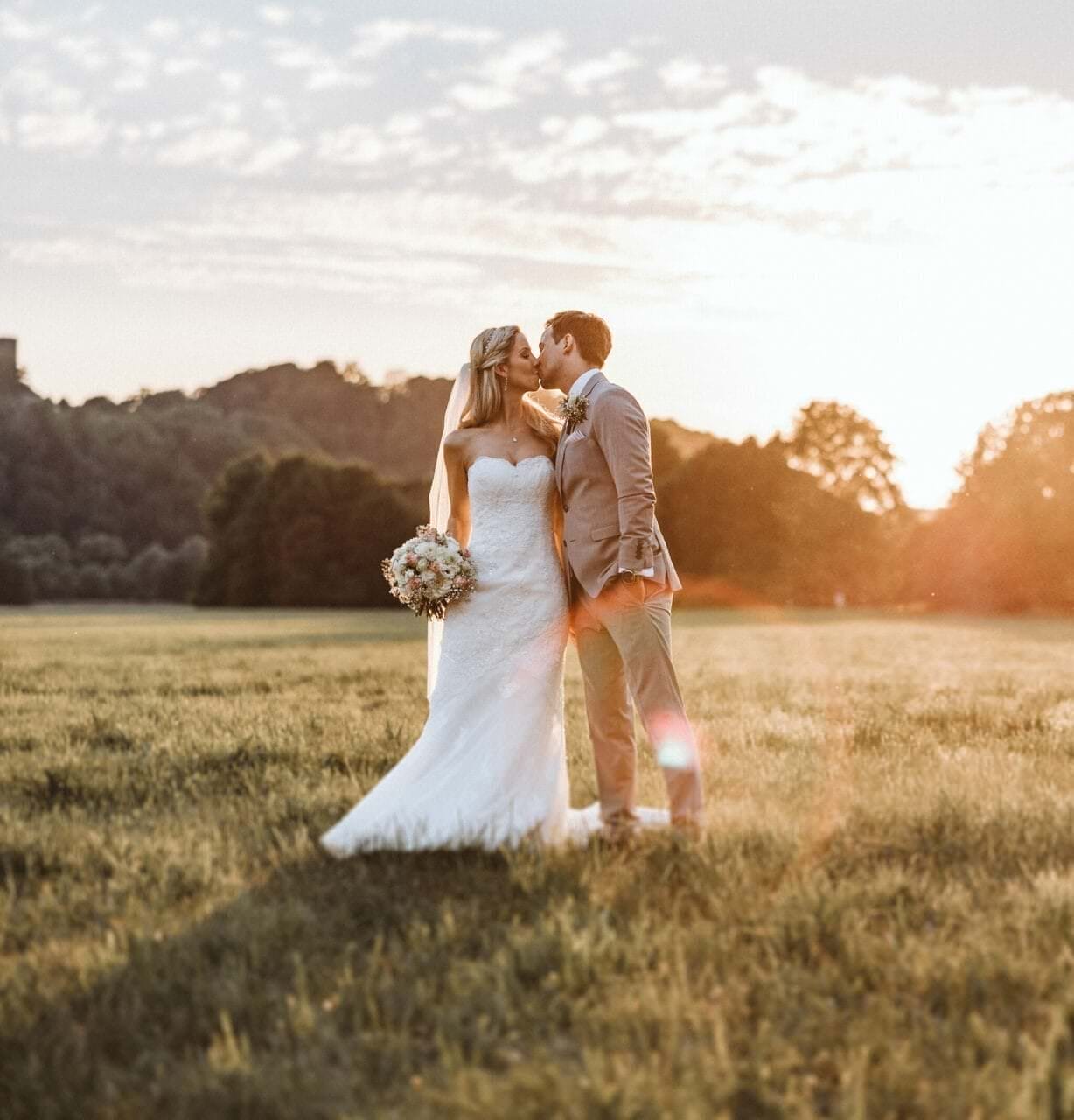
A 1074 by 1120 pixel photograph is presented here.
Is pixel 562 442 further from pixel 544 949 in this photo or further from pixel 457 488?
pixel 544 949

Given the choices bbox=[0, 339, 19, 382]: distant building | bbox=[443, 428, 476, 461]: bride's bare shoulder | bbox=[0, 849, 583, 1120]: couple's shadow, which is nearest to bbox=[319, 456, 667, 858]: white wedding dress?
bbox=[443, 428, 476, 461]: bride's bare shoulder

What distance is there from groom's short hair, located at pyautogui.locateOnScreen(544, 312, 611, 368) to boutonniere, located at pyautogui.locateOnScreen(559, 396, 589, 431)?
35 centimetres

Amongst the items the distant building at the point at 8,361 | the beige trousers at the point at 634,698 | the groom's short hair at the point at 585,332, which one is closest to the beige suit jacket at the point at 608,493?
the beige trousers at the point at 634,698

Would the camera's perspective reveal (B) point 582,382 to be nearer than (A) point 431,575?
Yes

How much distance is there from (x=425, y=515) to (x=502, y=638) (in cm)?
5275

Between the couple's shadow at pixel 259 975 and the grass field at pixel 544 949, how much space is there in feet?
0.05

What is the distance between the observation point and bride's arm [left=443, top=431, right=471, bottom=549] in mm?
6867

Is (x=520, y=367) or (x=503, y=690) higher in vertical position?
(x=520, y=367)

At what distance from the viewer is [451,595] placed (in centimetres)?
658

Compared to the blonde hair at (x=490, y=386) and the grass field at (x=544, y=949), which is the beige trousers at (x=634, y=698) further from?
the blonde hair at (x=490, y=386)

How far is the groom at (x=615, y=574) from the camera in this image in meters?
5.99

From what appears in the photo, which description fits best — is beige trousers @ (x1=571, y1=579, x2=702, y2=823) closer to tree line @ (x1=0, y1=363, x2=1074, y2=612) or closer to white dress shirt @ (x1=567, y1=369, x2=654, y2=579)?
white dress shirt @ (x1=567, y1=369, x2=654, y2=579)

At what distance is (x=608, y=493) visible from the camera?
20.3ft

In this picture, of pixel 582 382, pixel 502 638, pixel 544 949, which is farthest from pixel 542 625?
pixel 544 949
